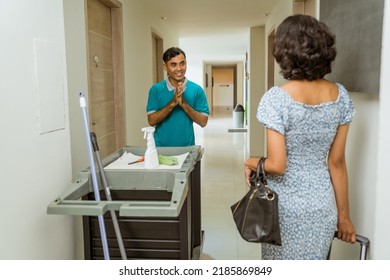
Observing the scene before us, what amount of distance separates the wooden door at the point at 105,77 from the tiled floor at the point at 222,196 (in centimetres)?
114

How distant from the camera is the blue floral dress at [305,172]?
1.25m

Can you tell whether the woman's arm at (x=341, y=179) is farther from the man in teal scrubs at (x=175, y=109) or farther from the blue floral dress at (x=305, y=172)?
the man in teal scrubs at (x=175, y=109)

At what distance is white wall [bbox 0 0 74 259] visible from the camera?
128 cm

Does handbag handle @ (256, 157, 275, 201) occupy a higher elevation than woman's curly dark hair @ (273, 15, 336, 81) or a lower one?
lower

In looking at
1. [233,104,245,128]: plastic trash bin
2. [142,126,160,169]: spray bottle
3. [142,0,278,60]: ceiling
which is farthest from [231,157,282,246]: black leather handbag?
[233,104,245,128]: plastic trash bin

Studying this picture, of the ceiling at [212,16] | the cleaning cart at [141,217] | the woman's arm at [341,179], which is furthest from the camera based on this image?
the ceiling at [212,16]

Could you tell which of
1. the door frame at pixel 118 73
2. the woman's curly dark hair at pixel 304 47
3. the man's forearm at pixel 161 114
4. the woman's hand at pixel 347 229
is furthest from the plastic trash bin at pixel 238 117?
the woman's curly dark hair at pixel 304 47

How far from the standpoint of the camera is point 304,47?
48.0 inches

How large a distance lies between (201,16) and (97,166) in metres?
4.40

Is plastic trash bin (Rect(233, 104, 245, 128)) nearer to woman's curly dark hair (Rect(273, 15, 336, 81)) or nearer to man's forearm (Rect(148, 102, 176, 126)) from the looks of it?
man's forearm (Rect(148, 102, 176, 126))

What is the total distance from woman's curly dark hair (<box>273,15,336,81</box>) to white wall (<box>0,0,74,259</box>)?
90 cm

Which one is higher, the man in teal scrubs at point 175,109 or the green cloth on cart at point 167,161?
the man in teal scrubs at point 175,109

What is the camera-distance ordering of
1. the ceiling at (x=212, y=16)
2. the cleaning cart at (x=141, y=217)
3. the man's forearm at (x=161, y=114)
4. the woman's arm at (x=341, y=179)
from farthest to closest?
the ceiling at (x=212, y=16)
the man's forearm at (x=161, y=114)
the cleaning cart at (x=141, y=217)
the woman's arm at (x=341, y=179)

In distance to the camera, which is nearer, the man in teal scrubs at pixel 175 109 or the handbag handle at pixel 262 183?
the handbag handle at pixel 262 183
